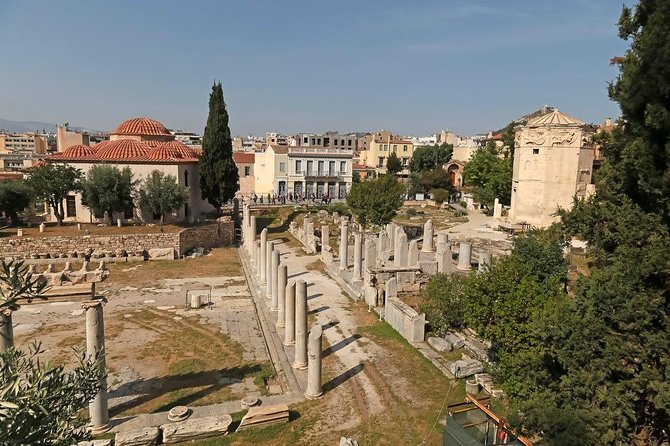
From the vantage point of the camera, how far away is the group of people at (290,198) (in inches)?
1874

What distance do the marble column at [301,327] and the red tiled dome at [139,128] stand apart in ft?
97.9

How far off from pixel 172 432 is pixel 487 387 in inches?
300

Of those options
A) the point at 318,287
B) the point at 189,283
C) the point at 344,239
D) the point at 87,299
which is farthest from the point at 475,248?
the point at 87,299

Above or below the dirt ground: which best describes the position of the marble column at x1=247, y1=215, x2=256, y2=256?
above

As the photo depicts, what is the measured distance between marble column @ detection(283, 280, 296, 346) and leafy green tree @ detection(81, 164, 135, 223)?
19949mm

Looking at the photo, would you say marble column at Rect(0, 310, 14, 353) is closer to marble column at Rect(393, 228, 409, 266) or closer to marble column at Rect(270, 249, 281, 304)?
marble column at Rect(270, 249, 281, 304)

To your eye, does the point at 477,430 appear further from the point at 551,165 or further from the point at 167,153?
the point at 551,165

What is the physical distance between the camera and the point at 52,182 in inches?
1132

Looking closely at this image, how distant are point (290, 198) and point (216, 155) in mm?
16558

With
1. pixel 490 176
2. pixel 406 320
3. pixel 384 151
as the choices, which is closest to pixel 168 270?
pixel 406 320

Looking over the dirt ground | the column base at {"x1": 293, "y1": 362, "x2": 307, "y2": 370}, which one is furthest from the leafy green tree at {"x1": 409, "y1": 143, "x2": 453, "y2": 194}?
the column base at {"x1": 293, "y1": 362, "x2": 307, "y2": 370}

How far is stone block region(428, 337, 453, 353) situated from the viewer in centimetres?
1448

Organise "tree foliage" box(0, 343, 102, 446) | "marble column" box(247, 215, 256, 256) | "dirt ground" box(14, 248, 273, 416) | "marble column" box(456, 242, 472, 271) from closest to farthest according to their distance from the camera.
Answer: "tree foliage" box(0, 343, 102, 446)
"dirt ground" box(14, 248, 273, 416)
"marble column" box(456, 242, 472, 271)
"marble column" box(247, 215, 256, 256)

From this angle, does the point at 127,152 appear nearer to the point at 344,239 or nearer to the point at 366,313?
the point at 344,239
